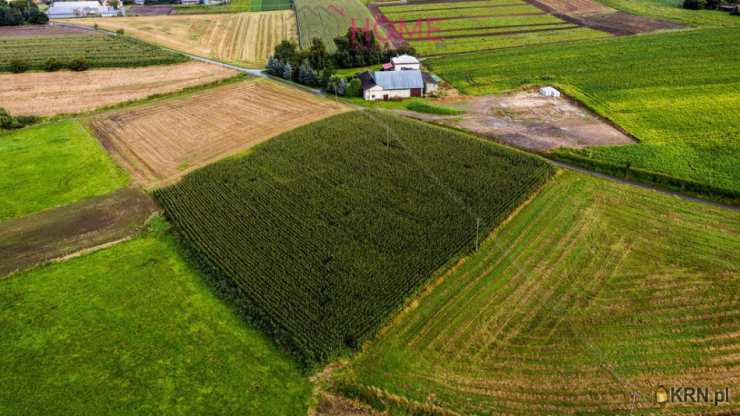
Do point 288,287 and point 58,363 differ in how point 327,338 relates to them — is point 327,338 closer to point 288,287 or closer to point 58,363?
point 288,287

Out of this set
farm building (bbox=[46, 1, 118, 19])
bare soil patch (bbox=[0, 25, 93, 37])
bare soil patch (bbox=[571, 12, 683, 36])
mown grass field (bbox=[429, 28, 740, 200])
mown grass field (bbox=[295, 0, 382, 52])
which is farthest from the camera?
farm building (bbox=[46, 1, 118, 19])

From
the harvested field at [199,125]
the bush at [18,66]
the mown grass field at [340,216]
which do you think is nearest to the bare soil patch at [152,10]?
the bush at [18,66]

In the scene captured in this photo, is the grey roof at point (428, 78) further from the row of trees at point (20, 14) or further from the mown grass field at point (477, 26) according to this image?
the row of trees at point (20, 14)

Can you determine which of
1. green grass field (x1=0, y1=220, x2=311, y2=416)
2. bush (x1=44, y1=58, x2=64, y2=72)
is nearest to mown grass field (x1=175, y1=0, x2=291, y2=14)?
bush (x1=44, y1=58, x2=64, y2=72)

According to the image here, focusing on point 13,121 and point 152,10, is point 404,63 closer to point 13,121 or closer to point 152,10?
point 13,121

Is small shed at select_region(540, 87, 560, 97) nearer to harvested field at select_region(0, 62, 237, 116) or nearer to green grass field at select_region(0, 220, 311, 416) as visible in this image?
harvested field at select_region(0, 62, 237, 116)

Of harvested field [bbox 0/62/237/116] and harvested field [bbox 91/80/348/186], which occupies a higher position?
harvested field [bbox 0/62/237/116]
